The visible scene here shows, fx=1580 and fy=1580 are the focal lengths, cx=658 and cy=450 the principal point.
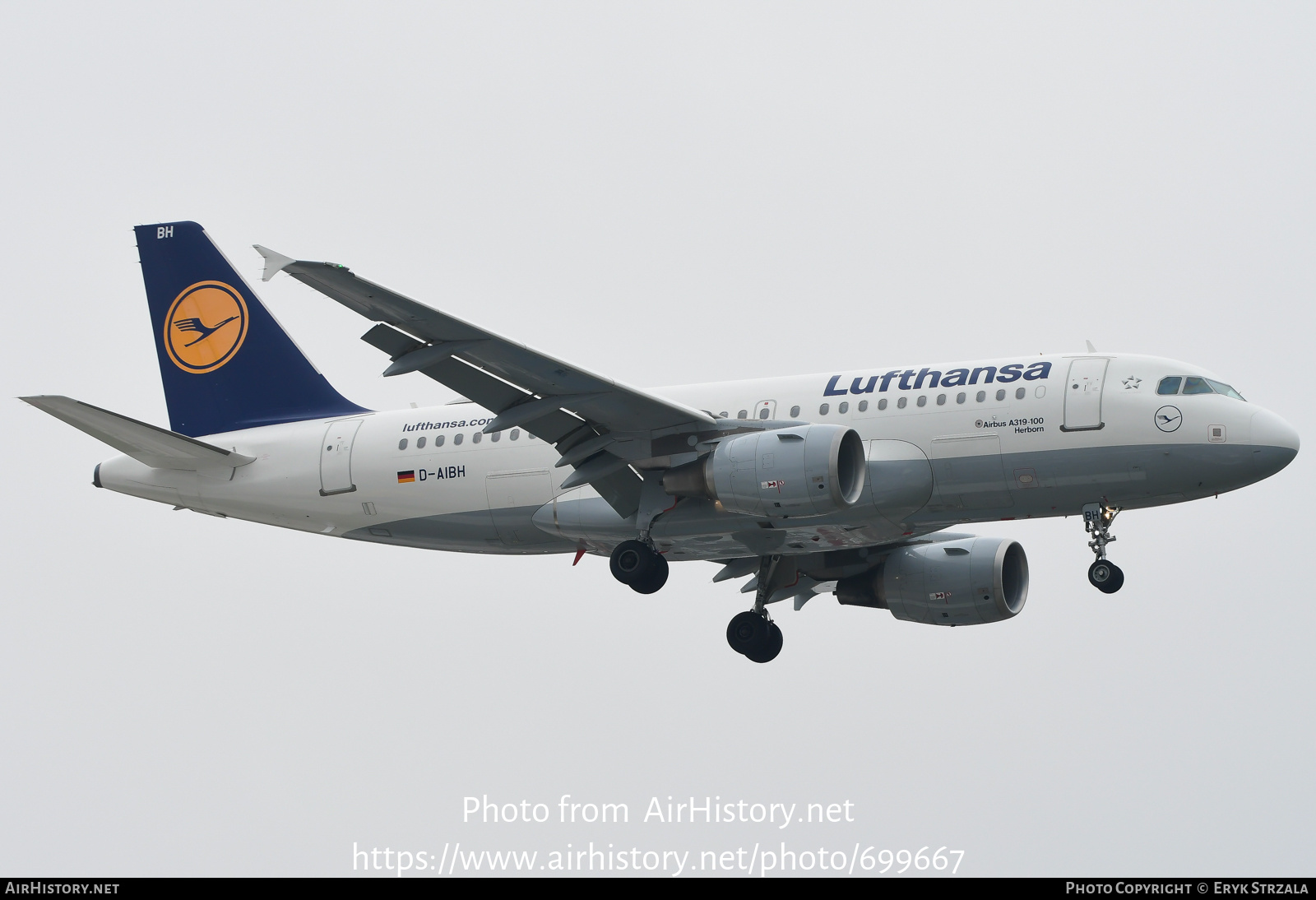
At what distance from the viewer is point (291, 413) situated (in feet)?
110

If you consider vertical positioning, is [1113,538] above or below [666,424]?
below

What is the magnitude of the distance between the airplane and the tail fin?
0.06m

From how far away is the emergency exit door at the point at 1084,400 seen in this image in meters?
27.0

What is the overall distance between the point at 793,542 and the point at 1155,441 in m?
6.96

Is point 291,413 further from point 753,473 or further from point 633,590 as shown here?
point 753,473

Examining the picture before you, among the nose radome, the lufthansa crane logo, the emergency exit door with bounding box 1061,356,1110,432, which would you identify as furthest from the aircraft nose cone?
the emergency exit door with bounding box 1061,356,1110,432

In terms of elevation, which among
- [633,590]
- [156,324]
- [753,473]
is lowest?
[633,590]

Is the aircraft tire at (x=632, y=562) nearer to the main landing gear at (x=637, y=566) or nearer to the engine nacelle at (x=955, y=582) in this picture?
the main landing gear at (x=637, y=566)

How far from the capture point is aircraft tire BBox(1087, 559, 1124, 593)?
2731cm

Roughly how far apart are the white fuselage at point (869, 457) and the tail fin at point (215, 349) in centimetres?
73

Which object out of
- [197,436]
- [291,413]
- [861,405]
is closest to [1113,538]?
[861,405]

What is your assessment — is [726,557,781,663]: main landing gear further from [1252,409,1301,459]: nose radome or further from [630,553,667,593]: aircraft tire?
[1252,409,1301,459]: nose radome

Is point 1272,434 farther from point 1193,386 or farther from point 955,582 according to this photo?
point 955,582

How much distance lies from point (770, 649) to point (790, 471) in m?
7.55
